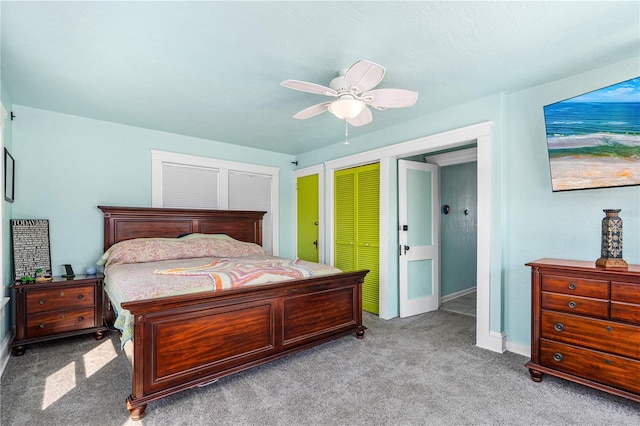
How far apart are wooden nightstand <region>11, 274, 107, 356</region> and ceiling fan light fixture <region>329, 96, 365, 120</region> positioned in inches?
114

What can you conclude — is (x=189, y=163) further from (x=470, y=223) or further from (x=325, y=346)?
(x=470, y=223)

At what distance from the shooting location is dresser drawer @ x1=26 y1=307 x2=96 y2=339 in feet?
9.80

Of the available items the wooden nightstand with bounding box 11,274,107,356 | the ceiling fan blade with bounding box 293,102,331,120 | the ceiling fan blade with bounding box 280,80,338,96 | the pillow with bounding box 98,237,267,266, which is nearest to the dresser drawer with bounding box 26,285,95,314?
the wooden nightstand with bounding box 11,274,107,356

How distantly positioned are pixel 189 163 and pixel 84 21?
2624mm

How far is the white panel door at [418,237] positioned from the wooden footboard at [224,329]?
1170 millimetres

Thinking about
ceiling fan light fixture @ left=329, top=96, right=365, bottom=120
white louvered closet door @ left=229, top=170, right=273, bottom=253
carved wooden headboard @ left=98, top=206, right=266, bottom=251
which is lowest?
carved wooden headboard @ left=98, top=206, right=266, bottom=251

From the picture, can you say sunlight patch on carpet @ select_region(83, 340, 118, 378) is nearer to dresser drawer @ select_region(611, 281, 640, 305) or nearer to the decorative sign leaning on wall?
the decorative sign leaning on wall

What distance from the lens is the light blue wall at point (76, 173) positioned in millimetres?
3420

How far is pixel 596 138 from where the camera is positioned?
2352mm

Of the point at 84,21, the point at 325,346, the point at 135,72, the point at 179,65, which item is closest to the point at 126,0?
the point at 84,21

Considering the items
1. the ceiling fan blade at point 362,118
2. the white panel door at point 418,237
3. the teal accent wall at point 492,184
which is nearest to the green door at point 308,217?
the teal accent wall at point 492,184

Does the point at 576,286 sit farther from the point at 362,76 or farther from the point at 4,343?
the point at 4,343

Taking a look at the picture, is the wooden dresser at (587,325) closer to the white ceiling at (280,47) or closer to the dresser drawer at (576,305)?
the dresser drawer at (576,305)

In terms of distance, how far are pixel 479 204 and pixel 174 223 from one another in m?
3.61
